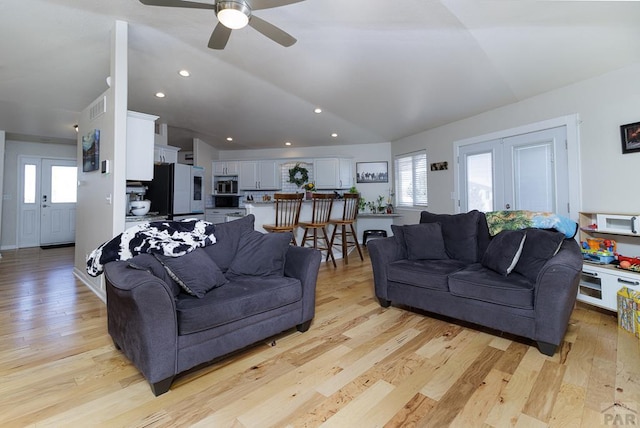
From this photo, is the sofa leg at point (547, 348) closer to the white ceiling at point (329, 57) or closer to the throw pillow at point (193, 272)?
the throw pillow at point (193, 272)

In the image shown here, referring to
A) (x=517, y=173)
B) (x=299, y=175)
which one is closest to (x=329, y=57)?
(x=517, y=173)

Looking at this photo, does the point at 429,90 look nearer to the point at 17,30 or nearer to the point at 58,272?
the point at 17,30

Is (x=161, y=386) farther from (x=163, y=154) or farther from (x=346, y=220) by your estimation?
(x=163, y=154)

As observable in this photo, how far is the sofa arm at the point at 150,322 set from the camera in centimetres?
153

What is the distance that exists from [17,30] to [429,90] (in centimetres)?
450

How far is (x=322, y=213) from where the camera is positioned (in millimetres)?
4641

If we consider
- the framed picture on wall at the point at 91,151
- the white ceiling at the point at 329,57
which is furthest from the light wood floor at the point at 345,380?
the white ceiling at the point at 329,57

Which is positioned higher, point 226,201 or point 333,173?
point 333,173

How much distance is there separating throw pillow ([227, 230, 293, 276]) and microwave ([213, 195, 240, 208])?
5.23 metres

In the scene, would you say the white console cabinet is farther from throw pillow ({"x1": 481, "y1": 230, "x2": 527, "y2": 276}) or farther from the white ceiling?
the white ceiling

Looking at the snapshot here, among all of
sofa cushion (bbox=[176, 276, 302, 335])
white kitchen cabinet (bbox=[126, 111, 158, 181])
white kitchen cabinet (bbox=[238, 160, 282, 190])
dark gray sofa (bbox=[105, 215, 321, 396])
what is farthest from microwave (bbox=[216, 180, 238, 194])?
sofa cushion (bbox=[176, 276, 302, 335])

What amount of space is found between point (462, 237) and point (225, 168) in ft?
19.9

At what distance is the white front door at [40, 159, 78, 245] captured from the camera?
6.71m

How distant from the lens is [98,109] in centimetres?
336
